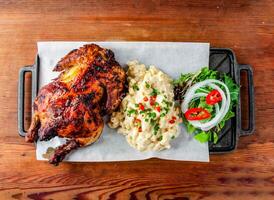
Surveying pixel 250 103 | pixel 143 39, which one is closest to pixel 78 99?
pixel 143 39

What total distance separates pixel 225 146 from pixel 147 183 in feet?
2.64

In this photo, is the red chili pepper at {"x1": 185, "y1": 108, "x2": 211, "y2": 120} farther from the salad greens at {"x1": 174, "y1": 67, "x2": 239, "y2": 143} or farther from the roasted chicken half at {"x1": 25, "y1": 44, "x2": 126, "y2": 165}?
the roasted chicken half at {"x1": 25, "y1": 44, "x2": 126, "y2": 165}

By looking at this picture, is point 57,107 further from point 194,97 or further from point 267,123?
point 267,123

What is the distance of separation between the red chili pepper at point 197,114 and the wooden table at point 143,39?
19.7 inches

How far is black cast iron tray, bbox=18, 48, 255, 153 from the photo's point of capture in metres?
3.75

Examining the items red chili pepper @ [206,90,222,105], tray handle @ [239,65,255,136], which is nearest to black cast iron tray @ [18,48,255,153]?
tray handle @ [239,65,255,136]

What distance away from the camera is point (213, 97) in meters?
3.59

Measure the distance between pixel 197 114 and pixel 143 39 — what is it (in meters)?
0.90

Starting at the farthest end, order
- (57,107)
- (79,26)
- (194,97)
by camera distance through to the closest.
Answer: (79,26), (194,97), (57,107)

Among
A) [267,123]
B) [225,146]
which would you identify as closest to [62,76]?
[225,146]

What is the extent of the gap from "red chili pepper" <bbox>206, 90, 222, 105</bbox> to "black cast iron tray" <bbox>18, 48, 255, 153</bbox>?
28 centimetres

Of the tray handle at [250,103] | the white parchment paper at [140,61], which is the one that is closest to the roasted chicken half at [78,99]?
the white parchment paper at [140,61]

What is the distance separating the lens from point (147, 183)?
3.86m

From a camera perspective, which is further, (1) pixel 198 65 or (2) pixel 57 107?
(1) pixel 198 65
